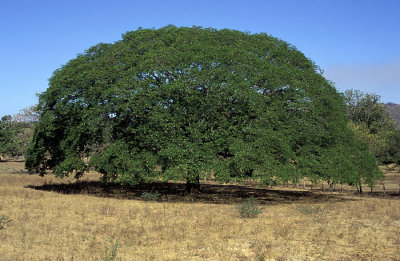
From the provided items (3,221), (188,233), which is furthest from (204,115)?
(3,221)

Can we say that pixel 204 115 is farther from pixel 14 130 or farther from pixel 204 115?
pixel 14 130

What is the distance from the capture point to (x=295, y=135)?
Result: 21.9 meters

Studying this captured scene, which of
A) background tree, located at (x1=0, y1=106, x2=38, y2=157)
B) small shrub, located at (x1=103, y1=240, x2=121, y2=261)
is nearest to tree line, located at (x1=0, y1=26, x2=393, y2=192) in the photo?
small shrub, located at (x1=103, y1=240, x2=121, y2=261)

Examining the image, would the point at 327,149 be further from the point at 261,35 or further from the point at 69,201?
the point at 69,201

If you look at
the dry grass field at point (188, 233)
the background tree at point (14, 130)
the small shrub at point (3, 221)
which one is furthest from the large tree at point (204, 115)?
the background tree at point (14, 130)

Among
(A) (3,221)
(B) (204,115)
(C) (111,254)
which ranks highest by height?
(B) (204,115)

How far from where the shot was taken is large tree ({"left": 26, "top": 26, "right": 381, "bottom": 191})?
2078cm

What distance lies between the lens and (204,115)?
21.6 meters

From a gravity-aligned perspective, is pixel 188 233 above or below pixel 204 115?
below

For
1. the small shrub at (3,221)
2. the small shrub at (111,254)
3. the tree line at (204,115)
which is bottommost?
Result: the small shrub at (111,254)

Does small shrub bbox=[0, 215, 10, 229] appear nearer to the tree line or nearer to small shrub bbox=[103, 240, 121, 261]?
small shrub bbox=[103, 240, 121, 261]

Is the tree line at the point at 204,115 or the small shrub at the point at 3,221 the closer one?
the small shrub at the point at 3,221

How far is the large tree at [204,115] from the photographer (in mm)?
20781

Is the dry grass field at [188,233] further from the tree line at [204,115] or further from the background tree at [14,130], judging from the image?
the background tree at [14,130]
